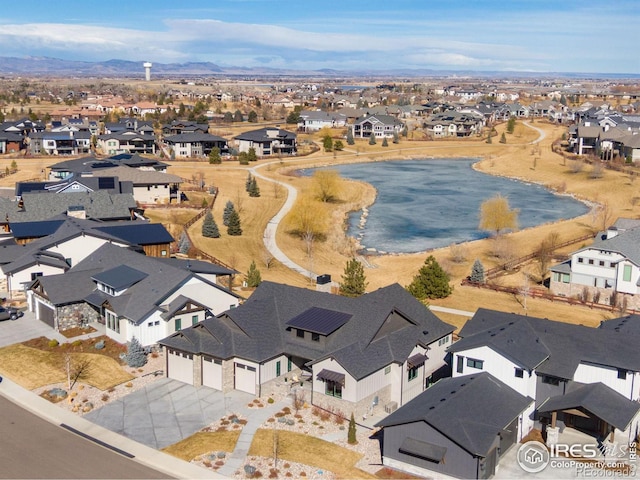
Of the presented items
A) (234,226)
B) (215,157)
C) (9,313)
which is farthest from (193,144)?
(9,313)

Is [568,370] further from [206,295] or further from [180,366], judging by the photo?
[206,295]

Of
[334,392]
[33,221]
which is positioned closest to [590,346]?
[334,392]

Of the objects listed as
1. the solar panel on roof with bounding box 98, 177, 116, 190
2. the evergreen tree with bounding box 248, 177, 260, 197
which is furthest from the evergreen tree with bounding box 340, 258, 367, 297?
the evergreen tree with bounding box 248, 177, 260, 197

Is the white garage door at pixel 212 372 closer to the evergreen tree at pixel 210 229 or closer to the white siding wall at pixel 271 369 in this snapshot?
the white siding wall at pixel 271 369

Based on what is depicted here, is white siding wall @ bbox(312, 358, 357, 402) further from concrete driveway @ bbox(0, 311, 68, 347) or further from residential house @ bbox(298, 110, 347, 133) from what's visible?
residential house @ bbox(298, 110, 347, 133)

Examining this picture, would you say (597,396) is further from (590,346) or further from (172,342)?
(172,342)
